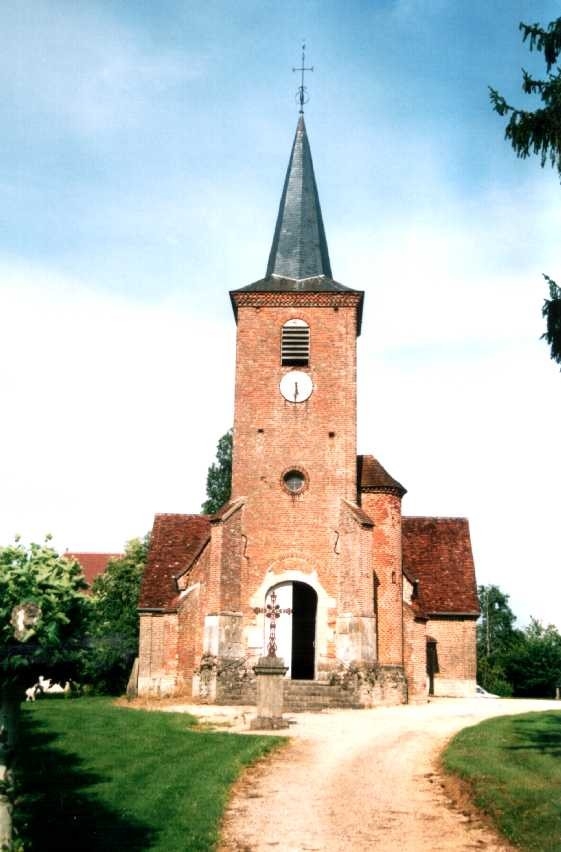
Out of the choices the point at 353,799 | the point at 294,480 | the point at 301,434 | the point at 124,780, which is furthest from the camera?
the point at 301,434

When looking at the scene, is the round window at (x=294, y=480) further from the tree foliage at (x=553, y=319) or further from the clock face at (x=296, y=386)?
the tree foliage at (x=553, y=319)

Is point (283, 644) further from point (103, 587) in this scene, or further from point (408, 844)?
point (408, 844)

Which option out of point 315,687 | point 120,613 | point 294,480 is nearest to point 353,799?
point 315,687

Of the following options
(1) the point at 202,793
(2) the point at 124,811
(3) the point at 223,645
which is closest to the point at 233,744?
(1) the point at 202,793

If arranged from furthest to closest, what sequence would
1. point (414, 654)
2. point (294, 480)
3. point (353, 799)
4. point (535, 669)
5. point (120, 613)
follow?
point (535, 669) < point (120, 613) < point (414, 654) < point (294, 480) < point (353, 799)

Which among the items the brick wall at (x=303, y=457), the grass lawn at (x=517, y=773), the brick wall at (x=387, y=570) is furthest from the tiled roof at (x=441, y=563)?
the grass lawn at (x=517, y=773)

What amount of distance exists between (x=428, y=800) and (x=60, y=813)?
4890 mm

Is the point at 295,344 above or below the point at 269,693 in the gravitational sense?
above

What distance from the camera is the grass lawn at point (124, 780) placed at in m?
9.88

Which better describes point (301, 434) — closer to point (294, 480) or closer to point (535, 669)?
point (294, 480)

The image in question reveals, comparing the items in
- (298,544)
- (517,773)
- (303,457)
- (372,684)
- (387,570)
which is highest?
(303,457)

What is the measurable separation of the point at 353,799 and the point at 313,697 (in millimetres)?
12383

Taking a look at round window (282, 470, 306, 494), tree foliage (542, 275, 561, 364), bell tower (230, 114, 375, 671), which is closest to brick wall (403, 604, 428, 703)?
bell tower (230, 114, 375, 671)

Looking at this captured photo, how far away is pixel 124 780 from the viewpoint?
12.7 meters
